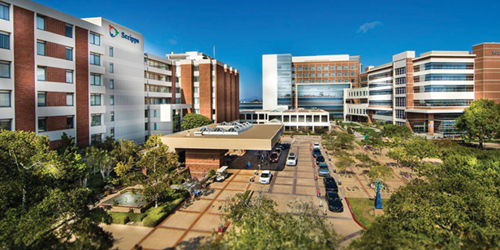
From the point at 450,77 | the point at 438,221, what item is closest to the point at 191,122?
the point at 438,221

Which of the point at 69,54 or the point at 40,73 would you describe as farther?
the point at 69,54

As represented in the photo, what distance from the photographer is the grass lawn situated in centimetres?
2187

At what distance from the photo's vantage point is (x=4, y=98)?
3006 centimetres

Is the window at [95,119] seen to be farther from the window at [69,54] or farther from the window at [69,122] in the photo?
the window at [69,54]

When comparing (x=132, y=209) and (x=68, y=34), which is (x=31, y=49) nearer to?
(x=68, y=34)

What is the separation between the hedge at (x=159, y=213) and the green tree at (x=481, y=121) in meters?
52.6

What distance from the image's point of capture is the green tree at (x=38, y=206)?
409 inches

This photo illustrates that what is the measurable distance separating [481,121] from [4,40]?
70.3 metres

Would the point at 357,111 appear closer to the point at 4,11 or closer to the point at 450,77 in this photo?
the point at 450,77

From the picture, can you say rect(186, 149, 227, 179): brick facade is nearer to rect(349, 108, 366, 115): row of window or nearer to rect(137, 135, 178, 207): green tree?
rect(137, 135, 178, 207): green tree

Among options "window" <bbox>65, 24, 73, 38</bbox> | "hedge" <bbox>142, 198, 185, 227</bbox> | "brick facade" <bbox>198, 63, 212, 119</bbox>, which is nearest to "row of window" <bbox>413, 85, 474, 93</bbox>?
"brick facade" <bbox>198, 63, 212, 119</bbox>

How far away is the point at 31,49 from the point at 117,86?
53.2 feet

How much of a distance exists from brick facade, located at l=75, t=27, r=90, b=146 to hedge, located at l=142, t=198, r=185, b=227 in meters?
22.0

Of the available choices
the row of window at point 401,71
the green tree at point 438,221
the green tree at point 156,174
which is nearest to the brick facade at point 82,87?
the green tree at point 156,174
